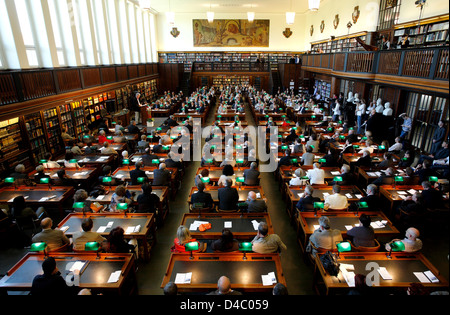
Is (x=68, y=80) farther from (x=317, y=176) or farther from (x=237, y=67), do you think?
(x=237, y=67)

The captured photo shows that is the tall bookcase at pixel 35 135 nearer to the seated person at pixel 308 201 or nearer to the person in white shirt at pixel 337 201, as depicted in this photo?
→ the seated person at pixel 308 201

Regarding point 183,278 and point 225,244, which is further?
point 225,244

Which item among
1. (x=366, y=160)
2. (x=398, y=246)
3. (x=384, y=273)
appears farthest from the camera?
(x=366, y=160)

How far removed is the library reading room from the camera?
3.86 metres

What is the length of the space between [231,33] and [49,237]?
27.8 m

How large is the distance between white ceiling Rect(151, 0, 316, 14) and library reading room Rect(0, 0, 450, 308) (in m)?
5.11

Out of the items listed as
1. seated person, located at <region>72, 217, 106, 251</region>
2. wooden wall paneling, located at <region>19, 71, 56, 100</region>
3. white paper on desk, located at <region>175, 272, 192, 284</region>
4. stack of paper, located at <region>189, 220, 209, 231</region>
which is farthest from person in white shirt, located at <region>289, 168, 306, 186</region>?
wooden wall paneling, located at <region>19, 71, 56, 100</region>

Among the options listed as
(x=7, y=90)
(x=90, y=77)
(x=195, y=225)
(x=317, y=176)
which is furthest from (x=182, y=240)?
(x=90, y=77)

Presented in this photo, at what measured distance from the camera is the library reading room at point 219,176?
386 cm

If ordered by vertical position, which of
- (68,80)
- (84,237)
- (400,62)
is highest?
(400,62)

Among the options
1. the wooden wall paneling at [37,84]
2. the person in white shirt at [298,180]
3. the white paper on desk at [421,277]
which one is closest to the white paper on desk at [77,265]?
the person in white shirt at [298,180]

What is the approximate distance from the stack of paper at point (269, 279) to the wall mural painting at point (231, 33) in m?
28.0

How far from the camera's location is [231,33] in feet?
93.2

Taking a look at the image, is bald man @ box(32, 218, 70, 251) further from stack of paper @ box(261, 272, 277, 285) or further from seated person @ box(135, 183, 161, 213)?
stack of paper @ box(261, 272, 277, 285)
